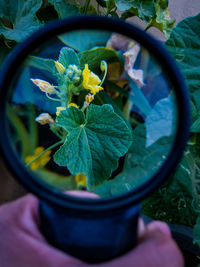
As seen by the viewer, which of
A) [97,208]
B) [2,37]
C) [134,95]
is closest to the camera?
[97,208]

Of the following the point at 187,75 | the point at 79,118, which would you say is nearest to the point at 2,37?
the point at 79,118

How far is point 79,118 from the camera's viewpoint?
0.54 m

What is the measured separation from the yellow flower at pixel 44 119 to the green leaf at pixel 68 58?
10 centimetres

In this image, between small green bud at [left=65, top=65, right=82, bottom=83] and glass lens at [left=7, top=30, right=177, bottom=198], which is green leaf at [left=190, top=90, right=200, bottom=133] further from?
small green bud at [left=65, top=65, right=82, bottom=83]

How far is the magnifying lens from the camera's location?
229 mm

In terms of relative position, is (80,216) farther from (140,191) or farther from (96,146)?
(96,146)

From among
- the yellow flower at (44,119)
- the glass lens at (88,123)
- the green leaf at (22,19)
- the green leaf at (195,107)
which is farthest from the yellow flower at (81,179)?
the green leaf at (22,19)

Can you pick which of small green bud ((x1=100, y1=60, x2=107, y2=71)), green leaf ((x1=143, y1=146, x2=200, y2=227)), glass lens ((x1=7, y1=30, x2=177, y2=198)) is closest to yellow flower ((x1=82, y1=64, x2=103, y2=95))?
glass lens ((x1=7, y1=30, x2=177, y2=198))

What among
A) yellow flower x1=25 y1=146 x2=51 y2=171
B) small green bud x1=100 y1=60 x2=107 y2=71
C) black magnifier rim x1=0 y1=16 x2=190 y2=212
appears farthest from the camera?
small green bud x1=100 y1=60 x2=107 y2=71

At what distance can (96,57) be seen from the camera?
622 millimetres

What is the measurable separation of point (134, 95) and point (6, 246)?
33cm

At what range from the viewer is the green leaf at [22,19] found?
2.23 ft

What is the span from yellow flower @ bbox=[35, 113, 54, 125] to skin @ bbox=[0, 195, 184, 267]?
0.85 ft

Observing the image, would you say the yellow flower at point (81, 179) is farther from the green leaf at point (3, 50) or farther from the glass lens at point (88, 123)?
the green leaf at point (3, 50)
